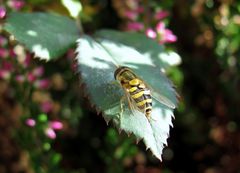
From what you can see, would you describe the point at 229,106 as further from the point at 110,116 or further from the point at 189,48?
the point at 110,116

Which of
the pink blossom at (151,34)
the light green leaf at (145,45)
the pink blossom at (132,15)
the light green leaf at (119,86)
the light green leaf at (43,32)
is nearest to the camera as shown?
the light green leaf at (119,86)

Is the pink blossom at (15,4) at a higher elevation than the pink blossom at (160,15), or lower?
higher

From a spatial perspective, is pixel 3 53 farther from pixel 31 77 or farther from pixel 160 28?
pixel 160 28

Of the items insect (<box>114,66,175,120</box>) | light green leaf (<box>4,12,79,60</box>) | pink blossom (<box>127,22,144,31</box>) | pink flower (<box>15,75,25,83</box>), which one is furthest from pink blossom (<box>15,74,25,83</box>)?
insect (<box>114,66,175,120</box>)

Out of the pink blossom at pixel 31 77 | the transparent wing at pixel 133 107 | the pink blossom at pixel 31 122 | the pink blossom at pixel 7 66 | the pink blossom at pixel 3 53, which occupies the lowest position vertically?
the transparent wing at pixel 133 107

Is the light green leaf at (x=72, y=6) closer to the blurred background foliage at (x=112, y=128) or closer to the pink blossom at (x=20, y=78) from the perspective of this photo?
the blurred background foliage at (x=112, y=128)

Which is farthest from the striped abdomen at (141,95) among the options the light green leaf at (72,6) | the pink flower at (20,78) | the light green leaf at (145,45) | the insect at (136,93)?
the pink flower at (20,78)

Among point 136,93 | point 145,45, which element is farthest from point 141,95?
point 145,45
